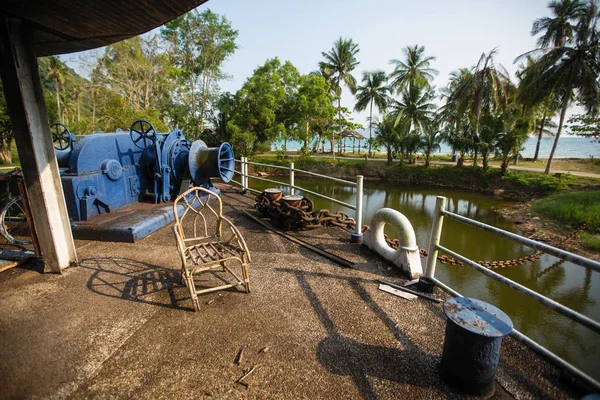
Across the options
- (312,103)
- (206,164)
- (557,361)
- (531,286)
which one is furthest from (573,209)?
(312,103)

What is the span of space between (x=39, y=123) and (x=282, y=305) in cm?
306

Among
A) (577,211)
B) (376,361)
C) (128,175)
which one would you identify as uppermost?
(128,175)

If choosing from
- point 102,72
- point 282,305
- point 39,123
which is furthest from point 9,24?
point 102,72

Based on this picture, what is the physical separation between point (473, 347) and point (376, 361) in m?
0.65

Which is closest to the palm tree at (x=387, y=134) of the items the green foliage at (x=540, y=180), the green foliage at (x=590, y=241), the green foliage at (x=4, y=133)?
the green foliage at (x=540, y=180)

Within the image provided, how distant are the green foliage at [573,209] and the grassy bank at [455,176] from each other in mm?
2119

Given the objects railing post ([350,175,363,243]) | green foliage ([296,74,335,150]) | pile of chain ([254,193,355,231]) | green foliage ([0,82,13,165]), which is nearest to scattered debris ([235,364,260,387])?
railing post ([350,175,363,243])

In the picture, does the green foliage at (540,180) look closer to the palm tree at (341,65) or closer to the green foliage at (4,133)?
the palm tree at (341,65)

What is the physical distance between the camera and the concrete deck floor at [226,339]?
73.5 inches

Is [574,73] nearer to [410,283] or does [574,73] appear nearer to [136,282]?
[410,283]

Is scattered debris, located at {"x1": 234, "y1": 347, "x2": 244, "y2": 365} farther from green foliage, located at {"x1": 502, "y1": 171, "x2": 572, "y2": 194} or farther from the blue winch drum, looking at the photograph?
green foliage, located at {"x1": 502, "y1": 171, "x2": 572, "y2": 194}

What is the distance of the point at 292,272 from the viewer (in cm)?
341

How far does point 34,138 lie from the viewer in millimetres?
2941

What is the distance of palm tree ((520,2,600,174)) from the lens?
1772 cm
